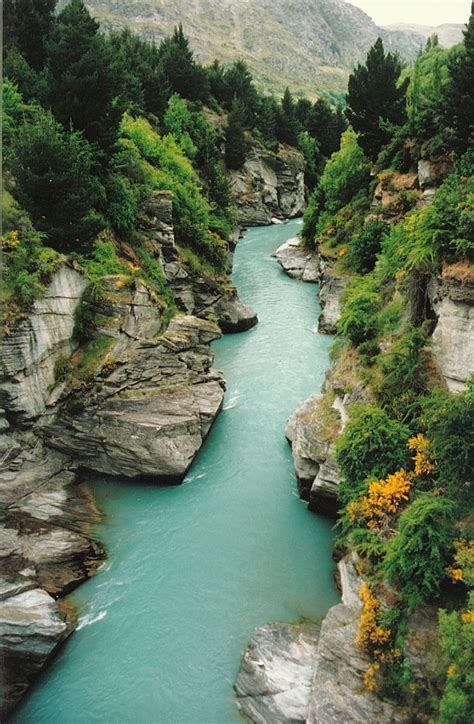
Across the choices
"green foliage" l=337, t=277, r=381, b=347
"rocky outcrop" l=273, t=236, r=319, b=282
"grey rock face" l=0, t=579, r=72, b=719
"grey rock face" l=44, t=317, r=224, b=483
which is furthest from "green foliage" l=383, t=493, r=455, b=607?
"rocky outcrop" l=273, t=236, r=319, b=282

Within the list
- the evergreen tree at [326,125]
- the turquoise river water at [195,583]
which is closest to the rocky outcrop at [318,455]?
the turquoise river water at [195,583]

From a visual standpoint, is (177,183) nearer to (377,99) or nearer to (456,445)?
(377,99)

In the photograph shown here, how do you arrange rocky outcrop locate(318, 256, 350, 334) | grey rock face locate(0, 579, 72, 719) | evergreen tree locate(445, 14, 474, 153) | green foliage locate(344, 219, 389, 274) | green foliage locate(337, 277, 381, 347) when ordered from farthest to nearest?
rocky outcrop locate(318, 256, 350, 334), green foliage locate(344, 219, 389, 274), evergreen tree locate(445, 14, 474, 153), green foliage locate(337, 277, 381, 347), grey rock face locate(0, 579, 72, 719)

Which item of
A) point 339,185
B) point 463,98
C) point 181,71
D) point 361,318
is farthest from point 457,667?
point 181,71

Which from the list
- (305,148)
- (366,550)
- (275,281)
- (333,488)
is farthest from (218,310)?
(305,148)

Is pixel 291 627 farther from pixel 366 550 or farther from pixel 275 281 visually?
pixel 275 281

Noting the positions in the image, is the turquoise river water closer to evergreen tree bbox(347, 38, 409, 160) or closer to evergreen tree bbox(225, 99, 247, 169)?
evergreen tree bbox(347, 38, 409, 160)

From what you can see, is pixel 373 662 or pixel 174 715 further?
pixel 174 715
